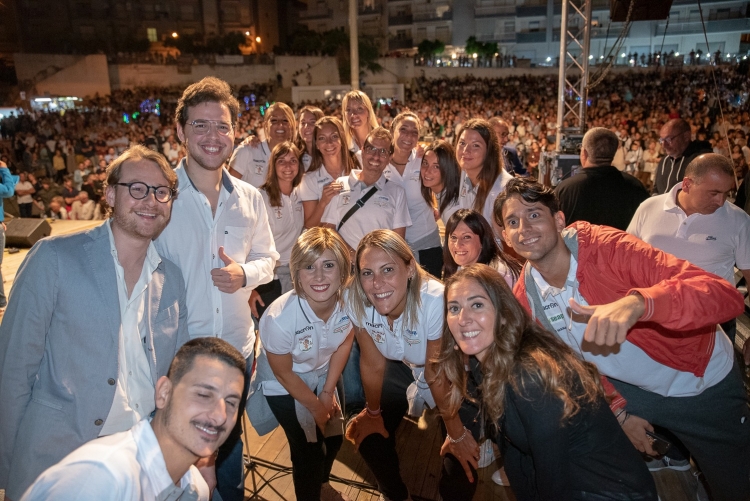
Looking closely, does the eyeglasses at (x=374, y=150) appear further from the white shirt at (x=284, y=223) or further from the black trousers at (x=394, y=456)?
the black trousers at (x=394, y=456)

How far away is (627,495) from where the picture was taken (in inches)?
A: 64.4

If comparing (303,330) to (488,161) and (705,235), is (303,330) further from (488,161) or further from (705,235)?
(705,235)

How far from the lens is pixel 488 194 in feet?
11.4

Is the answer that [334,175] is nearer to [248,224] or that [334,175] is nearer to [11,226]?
[248,224]

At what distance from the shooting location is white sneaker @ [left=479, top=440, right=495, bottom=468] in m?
2.91

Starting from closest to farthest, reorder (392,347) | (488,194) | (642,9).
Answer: (392,347), (488,194), (642,9)

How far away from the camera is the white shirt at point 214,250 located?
2232 mm

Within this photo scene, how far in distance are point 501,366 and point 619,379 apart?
0.83 metres

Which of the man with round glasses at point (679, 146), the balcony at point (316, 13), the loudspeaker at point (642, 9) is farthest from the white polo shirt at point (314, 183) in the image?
the balcony at point (316, 13)

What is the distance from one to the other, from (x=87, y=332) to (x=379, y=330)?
134cm

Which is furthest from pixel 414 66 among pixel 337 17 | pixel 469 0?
pixel 337 17

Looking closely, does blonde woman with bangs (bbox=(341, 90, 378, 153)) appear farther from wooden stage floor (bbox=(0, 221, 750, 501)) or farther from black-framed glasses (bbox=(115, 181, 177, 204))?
black-framed glasses (bbox=(115, 181, 177, 204))

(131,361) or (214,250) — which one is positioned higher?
(214,250)

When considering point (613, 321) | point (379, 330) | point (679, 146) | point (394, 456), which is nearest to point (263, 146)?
point (379, 330)
